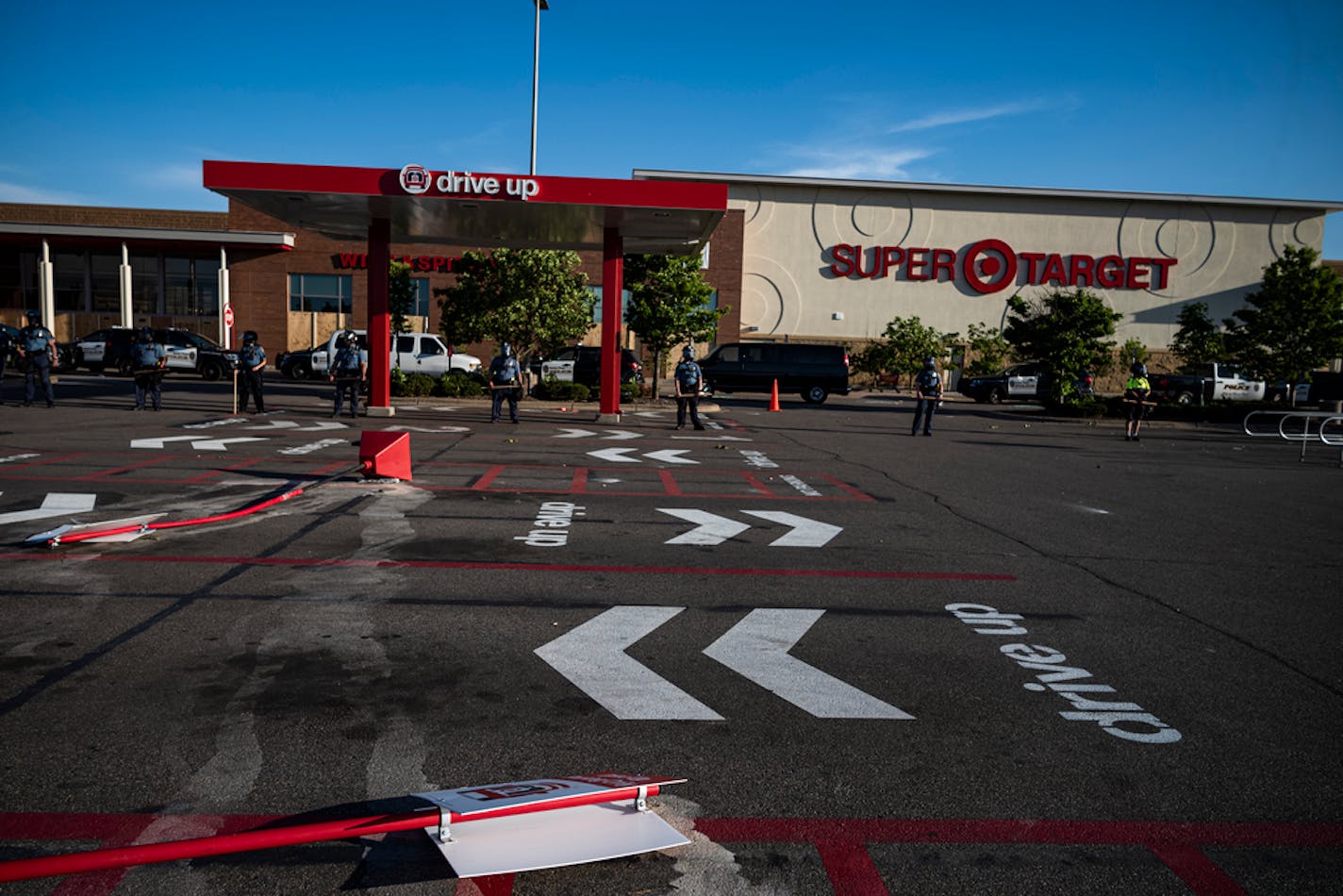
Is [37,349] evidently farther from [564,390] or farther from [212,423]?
[564,390]

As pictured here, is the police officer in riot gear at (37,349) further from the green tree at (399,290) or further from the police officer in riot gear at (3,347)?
the green tree at (399,290)

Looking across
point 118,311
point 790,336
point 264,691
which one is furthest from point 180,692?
point 118,311

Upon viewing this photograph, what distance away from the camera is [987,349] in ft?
153

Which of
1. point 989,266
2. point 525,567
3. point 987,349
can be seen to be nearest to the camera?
point 525,567

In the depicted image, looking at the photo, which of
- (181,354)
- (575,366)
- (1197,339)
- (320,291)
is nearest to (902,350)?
(1197,339)

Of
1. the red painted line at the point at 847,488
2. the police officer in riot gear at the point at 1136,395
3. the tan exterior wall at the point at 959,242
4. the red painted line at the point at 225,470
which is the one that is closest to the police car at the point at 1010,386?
the tan exterior wall at the point at 959,242

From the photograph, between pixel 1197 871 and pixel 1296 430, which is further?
pixel 1296 430

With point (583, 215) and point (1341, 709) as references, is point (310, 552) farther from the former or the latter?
point (583, 215)

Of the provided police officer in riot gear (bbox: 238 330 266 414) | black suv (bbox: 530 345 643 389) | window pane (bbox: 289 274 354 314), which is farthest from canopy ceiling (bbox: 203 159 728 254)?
window pane (bbox: 289 274 354 314)

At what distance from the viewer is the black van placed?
1394 inches

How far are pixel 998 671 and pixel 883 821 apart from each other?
202 cm

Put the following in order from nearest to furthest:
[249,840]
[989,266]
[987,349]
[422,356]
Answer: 1. [249,840]
2. [422,356]
3. [987,349]
4. [989,266]

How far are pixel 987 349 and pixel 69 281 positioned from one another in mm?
45987

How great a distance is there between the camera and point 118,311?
47.0m
